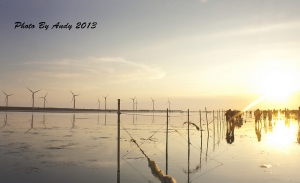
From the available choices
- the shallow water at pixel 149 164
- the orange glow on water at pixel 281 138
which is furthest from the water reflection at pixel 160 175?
the orange glow on water at pixel 281 138

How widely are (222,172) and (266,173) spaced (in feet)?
9.77

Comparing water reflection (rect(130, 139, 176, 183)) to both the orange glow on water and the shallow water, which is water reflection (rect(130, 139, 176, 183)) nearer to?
the shallow water

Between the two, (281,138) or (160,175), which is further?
(281,138)

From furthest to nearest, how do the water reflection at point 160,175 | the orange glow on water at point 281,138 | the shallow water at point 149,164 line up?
the orange glow on water at point 281,138 < the shallow water at point 149,164 < the water reflection at point 160,175

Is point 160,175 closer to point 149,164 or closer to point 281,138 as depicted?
point 149,164

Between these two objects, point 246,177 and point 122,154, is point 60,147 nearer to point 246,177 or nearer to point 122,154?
point 122,154

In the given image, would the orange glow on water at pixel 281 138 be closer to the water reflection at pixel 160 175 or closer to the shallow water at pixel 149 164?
the shallow water at pixel 149 164

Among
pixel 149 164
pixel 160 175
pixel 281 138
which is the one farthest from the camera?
pixel 281 138

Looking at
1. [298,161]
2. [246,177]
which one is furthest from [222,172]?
[298,161]

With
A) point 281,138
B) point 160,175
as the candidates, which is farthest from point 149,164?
point 281,138

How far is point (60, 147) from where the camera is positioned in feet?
99.1

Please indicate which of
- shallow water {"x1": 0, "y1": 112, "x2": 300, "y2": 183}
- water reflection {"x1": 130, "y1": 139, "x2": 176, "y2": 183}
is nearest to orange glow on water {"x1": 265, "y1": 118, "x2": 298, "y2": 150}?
shallow water {"x1": 0, "y1": 112, "x2": 300, "y2": 183}

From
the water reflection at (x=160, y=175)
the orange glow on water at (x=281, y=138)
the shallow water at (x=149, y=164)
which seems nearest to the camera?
the water reflection at (x=160, y=175)

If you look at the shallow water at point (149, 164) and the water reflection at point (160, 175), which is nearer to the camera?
the water reflection at point (160, 175)
